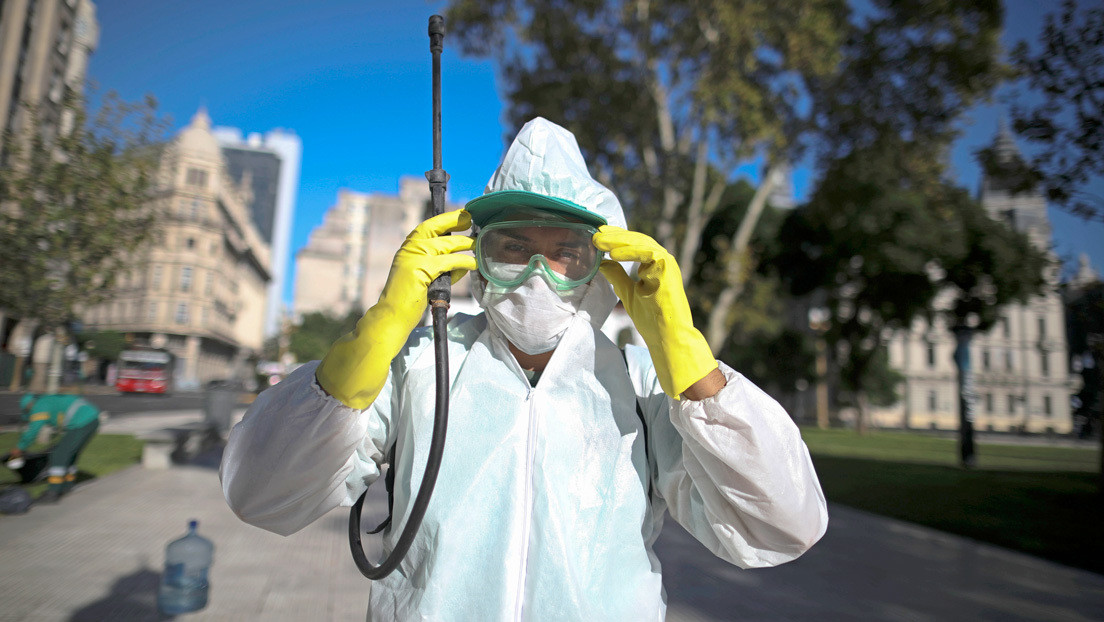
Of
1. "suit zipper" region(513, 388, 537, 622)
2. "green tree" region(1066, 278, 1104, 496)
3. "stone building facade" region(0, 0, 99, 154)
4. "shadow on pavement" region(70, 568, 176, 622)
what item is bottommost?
"shadow on pavement" region(70, 568, 176, 622)

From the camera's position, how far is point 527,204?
171 centimetres

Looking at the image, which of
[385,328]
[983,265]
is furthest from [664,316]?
[983,265]

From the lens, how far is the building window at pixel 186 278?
36.1 metres

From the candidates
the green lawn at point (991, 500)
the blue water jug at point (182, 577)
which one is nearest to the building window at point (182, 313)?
the green lawn at point (991, 500)

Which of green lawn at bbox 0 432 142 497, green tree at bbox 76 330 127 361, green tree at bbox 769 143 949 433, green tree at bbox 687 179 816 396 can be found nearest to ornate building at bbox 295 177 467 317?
green tree at bbox 76 330 127 361

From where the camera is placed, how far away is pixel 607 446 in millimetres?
1631

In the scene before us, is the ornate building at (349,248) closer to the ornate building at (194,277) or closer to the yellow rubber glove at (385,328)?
the ornate building at (194,277)

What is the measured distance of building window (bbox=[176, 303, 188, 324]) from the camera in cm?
3916

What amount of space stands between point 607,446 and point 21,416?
9053 mm

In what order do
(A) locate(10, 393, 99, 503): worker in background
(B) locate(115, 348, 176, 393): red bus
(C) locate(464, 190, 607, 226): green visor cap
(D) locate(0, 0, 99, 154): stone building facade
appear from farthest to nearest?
(B) locate(115, 348, 176, 393): red bus
(D) locate(0, 0, 99, 154): stone building facade
(A) locate(10, 393, 99, 503): worker in background
(C) locate(464, 190, 607, 226): green visor cap

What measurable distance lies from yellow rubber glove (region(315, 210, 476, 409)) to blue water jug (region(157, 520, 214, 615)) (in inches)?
144

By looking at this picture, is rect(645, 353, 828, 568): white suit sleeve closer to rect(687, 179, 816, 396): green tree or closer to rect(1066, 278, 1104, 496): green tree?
rect(1066, 278, 1104, 496): green tree

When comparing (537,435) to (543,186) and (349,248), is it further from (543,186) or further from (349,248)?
(349,248)

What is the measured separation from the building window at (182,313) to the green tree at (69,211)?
30.2 m
